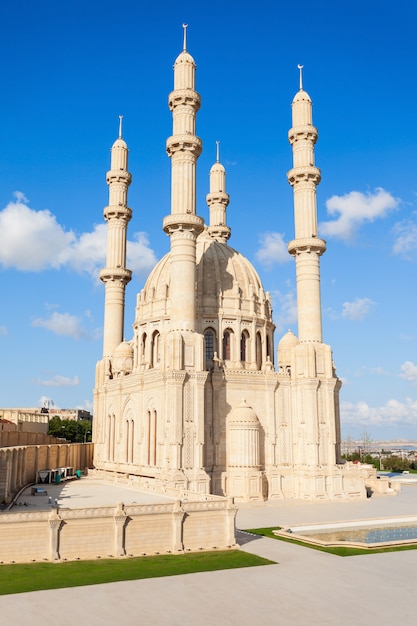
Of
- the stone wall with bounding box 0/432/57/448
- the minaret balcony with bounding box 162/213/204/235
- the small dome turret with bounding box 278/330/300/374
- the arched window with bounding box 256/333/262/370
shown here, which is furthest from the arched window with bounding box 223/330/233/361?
the stone wall with bounding box 0/432/57/448

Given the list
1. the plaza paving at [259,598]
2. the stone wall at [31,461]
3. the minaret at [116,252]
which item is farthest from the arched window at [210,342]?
the plaza paving at [259,598]

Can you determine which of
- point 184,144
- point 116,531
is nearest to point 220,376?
point 184,144

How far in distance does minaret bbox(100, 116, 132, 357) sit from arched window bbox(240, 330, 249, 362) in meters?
12.5

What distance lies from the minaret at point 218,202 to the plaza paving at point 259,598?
4112 cm

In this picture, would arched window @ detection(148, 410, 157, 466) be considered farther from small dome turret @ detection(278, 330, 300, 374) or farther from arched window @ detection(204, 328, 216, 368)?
small dome turret @ detection(278, 330, 300, 374)

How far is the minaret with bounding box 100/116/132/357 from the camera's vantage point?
5541 cm

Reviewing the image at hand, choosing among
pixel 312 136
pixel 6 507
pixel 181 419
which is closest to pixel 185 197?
pixel 312 136

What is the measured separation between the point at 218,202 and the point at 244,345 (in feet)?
60.9

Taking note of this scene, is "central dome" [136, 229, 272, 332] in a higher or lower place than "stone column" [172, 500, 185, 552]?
higher

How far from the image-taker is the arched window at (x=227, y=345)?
157ft

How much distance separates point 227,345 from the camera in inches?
1898

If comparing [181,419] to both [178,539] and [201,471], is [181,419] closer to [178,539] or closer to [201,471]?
[201,471]

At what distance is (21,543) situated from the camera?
2070 cm

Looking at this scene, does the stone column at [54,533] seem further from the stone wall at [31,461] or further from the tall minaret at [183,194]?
the tall minaret at [183,194]
